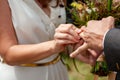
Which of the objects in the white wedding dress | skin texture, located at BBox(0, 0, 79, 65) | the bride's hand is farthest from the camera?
the white wedding dress

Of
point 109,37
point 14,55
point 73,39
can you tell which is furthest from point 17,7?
point 109,37

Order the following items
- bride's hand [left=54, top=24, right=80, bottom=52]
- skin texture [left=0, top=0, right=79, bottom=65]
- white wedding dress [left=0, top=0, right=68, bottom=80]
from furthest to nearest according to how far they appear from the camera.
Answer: white wedding dress [left=0, top=0, right=68, bottom=80], skin texture [left=0, top=0, right=79, bottom=65], bride's hand [left=54, top=24, right=80, bottom=52]

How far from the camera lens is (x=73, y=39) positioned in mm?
1978

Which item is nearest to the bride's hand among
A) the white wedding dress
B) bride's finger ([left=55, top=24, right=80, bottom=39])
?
bride's finger ([left=55, top=24, right=80, bottom=39])

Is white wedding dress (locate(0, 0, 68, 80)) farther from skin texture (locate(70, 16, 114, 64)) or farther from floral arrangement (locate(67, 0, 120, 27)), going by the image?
skin texture (locate(70, 16, 114, 64))

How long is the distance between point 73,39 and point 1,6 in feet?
1.54

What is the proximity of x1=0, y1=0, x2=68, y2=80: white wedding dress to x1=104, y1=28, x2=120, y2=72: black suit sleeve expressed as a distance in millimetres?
458

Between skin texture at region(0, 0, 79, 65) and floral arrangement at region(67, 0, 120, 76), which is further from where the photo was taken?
floral arrangement at region(67, 0, 120, 76)

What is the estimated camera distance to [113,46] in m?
2.01

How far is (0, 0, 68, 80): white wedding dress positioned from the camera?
220 centimetres

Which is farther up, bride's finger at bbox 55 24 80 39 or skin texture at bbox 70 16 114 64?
bride's finger at bbox 55 24 80 39

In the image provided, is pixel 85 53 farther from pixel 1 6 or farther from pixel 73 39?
pixel 1 6

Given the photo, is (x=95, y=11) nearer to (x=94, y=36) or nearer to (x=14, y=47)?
(x=94, y=36)

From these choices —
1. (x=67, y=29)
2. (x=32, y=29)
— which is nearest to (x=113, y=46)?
(x=67, y=29)
